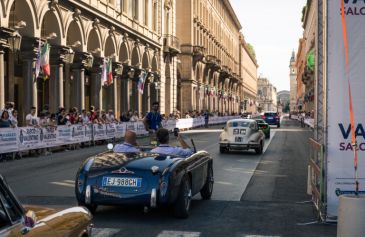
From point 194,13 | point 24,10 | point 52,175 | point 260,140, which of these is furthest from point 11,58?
point 194,13

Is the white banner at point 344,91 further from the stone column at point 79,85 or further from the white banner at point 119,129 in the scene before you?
the stone column at point 79,85

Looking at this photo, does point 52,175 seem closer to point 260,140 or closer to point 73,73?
point 260,140

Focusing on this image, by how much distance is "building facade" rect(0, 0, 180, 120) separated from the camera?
26406mm

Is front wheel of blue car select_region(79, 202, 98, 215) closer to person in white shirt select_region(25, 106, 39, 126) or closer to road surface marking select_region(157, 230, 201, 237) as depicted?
road surface marking select_region(157, 230, 201, 237)

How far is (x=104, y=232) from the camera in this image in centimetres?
698

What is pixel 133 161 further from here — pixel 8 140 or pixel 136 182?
pixel 8 140

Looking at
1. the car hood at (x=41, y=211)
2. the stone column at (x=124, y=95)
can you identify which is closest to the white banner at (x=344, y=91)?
the car hood at (x=41, y=211)

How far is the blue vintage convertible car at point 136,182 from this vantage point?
742 centimetres

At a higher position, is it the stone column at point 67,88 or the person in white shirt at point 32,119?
the stone column at point 67,88

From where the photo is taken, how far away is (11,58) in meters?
27.8

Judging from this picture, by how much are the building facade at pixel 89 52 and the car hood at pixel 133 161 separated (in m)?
16.2

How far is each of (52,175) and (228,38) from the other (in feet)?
325

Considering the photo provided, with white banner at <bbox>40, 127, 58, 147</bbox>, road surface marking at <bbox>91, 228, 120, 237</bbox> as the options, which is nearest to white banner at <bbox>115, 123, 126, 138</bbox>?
white banner at <bbox>40, 127, 58, 147</bbox>

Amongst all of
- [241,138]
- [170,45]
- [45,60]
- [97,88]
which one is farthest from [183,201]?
[170,45]
